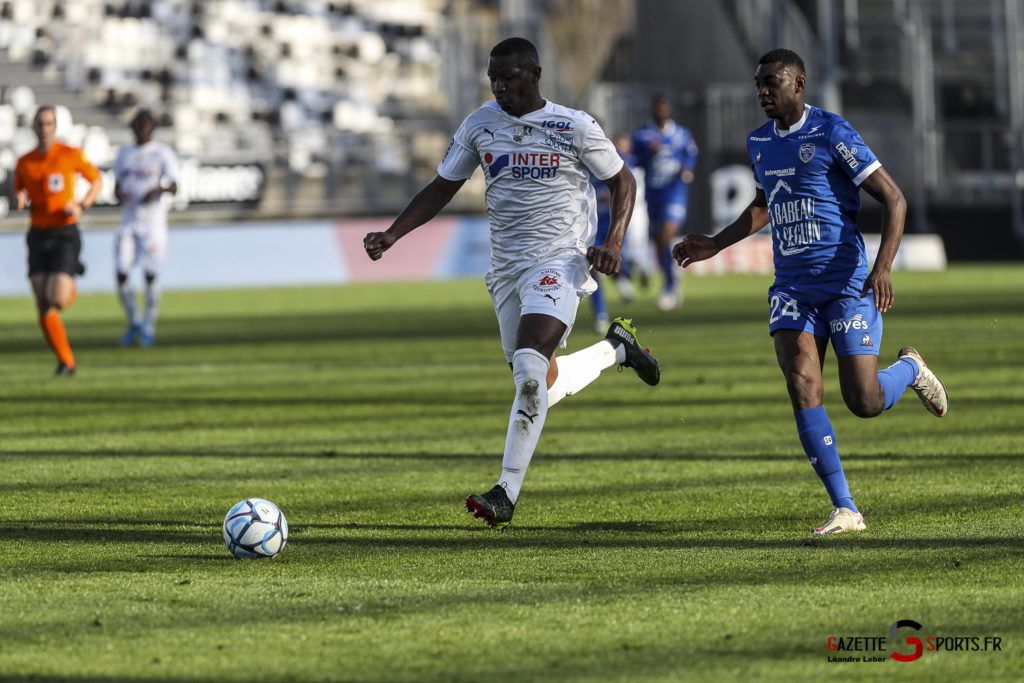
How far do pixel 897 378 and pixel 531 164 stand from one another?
190 cm

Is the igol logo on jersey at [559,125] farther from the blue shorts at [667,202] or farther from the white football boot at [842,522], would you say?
the blue shorts at [667,202]

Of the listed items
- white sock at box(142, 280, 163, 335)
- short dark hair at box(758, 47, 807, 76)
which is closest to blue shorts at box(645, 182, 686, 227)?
white sock at box(142, 280, 163, 335)

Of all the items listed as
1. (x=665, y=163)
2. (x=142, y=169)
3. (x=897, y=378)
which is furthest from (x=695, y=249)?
(x=665, y=163)

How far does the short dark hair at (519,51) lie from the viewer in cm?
691

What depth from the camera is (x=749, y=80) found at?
1510 inches

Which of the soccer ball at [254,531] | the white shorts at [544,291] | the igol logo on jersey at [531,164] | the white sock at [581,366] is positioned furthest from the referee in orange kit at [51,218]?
the soccer ball at [254,531]

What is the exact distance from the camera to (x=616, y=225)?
704cm

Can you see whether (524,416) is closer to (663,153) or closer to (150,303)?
(150,303)

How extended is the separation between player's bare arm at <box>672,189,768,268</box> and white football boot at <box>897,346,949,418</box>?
1.02 m

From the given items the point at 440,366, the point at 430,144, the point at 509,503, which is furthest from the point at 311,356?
the point at 430,144

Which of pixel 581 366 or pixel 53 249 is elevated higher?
pixel 53 249

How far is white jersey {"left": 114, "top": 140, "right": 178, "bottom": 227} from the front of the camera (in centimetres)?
1745

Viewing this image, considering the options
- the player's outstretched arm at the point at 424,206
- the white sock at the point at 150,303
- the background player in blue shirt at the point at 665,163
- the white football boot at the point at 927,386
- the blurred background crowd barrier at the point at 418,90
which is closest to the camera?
the player's outstretched arm at the point at 424,206

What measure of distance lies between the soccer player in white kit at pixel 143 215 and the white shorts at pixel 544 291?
1048cm
